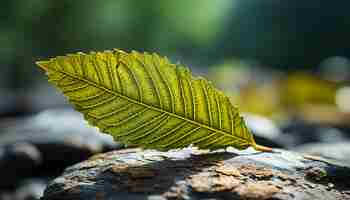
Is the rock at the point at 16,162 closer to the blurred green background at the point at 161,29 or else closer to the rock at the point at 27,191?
the rock at the point at 27,191

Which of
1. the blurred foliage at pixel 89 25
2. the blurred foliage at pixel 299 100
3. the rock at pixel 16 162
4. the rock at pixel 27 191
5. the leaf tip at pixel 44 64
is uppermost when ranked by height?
the blurred foliage at pixel 89 25

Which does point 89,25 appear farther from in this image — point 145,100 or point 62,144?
point 145,100

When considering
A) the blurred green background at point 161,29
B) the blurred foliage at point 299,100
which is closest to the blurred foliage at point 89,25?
the blurred green background at point 161,29

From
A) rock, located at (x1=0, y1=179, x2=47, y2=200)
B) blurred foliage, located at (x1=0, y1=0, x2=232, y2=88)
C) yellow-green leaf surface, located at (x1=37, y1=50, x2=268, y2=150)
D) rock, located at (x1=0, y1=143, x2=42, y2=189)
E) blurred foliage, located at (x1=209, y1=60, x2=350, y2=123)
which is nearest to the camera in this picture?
yellow-green leaf surface, located at (x1=37, y1=50, x2=268, y2=150)

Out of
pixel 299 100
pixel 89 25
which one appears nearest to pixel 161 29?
pixel 89 25

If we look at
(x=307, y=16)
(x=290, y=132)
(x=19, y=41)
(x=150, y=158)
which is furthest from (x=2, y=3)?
(x=150, y=158)

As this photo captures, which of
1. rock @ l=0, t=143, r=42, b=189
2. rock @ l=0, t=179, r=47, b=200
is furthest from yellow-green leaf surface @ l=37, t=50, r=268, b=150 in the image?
rock @ l=0, t=143, r=42, b=189

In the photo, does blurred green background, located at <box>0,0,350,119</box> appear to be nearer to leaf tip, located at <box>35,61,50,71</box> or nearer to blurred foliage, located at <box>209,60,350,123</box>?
blurred foliage, located at <box>209,60,350,123</box>
